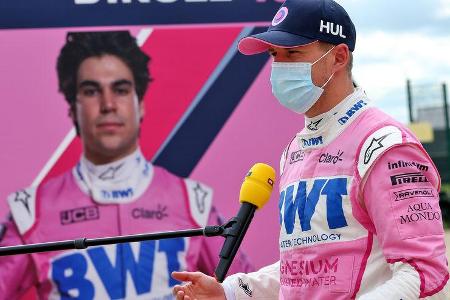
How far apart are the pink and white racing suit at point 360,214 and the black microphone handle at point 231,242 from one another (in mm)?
154

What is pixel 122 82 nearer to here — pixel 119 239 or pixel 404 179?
pixel 119 239

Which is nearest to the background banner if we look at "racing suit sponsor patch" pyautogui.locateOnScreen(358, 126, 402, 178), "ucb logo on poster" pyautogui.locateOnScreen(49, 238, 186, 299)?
"ucb logo on poster" pyautogui.locateOnScreen(49, 238, 186, 299)

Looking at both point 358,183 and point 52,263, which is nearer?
point 358,183

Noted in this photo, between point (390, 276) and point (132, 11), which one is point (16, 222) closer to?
point (132, 11)

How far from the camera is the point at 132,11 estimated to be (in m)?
4.12

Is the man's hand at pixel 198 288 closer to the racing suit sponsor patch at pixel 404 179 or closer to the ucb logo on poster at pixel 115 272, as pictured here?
the racing suit sponsor patch at pixel 404 179

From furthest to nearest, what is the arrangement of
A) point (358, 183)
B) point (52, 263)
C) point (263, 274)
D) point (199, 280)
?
1. point (52, 263)
2. point (263, 274)
3. point (199, 280)
4. point (358, 183)

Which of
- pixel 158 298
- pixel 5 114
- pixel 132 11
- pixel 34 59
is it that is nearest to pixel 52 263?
pixel 158 298

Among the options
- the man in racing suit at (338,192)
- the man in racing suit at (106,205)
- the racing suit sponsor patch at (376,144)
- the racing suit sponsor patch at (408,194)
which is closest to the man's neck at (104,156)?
the man in racing suit at (106,205)

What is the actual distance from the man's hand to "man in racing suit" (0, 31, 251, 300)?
2205 mm

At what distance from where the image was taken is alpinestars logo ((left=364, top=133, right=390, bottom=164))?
166 centimetres

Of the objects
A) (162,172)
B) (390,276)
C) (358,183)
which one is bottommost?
(390,276)

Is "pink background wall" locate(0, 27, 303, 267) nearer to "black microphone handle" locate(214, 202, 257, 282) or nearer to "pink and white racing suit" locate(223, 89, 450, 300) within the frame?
"pink and white racing suit" locate(223, 89, 450, 300)

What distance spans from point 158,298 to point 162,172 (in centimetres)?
70
